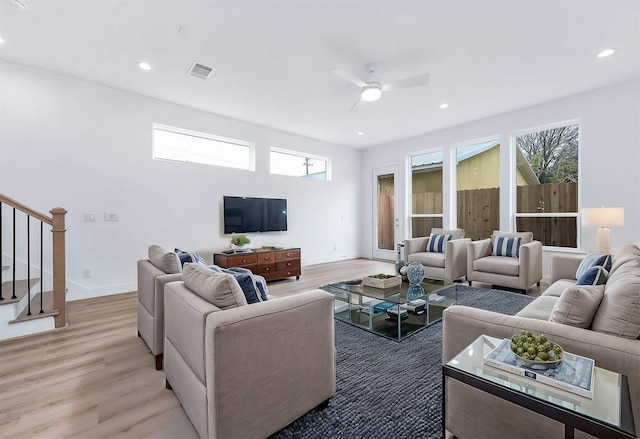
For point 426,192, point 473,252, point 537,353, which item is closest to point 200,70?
point 537,353

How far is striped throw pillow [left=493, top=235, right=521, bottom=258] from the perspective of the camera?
421cm

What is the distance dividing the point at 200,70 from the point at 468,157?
4.80 metres

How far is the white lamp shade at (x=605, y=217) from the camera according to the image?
3445 millimetres

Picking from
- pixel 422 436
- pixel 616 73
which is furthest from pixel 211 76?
pixel 616 73

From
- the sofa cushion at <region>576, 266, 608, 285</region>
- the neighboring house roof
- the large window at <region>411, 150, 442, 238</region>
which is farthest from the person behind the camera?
the large window at <region>411, 150, 442, 238</region>

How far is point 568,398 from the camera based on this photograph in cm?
94

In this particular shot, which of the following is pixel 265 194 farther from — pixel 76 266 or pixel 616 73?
pixel 616 73

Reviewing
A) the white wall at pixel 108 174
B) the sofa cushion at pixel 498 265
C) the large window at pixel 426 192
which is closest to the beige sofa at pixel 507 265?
the sofa cushion at pixel 498 265

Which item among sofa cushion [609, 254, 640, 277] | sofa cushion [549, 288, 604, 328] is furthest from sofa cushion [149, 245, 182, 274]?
sofa cushion [609, 254, 640, 277]

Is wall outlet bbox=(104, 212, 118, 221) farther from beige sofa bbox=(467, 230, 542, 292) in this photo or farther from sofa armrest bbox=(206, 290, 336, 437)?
beige sofa bbox=(467, 230, 542, 292)

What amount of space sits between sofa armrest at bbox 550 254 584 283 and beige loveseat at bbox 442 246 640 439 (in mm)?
2065

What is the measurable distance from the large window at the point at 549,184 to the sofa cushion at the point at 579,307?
3970mm

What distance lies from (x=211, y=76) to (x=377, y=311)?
3.29 meters

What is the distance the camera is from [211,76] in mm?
3480
